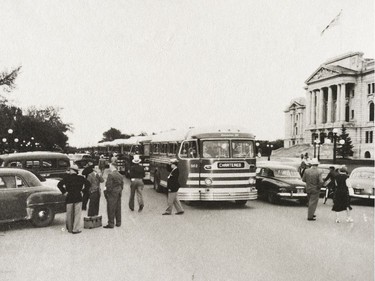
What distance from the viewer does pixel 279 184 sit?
17.8 metres

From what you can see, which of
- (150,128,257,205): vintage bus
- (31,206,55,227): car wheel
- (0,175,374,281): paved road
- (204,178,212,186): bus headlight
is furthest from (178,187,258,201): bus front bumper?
(31,206,55,227): car wheel

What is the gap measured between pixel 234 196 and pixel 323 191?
6.82 m

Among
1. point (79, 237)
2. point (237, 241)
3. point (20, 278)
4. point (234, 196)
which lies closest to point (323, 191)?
point (234, 196)

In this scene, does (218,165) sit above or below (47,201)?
above

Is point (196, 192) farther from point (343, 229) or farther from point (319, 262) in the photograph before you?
point (319, 262)

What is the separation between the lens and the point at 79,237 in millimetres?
10742

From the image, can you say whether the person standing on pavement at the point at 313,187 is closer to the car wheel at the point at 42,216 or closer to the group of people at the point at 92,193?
the group of people at the point at 92,193

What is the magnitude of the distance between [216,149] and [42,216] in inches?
251

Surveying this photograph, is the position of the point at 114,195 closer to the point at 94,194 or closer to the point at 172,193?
the point at 94,194

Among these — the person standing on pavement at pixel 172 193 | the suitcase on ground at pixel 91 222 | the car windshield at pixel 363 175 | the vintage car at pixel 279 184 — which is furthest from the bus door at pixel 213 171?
the car windshield at pixel 363 175

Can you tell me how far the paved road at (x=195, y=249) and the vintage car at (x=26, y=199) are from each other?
370 mm

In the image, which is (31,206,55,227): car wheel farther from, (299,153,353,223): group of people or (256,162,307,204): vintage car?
(256,162,307,204): vintage car

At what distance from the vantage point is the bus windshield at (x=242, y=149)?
53.4 feet

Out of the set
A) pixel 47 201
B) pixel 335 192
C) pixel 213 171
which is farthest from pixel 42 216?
pixel 335 192
